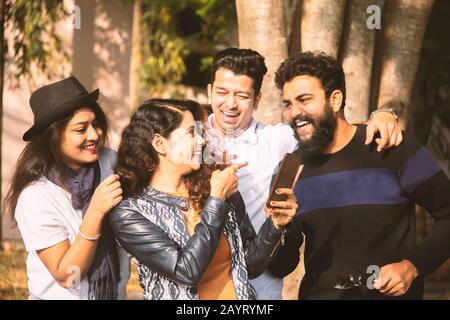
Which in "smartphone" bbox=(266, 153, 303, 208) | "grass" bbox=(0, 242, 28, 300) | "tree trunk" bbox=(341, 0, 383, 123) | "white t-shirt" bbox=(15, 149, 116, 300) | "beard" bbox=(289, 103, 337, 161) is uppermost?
"tree trunk" bbox=(341, 0, 383, 123)

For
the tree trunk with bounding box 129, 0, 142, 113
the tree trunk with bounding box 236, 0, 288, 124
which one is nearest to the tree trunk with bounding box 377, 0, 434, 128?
the tree trunk with bounding box 236, 0, 288, 124

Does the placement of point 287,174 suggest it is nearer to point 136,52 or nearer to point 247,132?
point 247,132

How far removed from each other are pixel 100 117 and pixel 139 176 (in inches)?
15.4

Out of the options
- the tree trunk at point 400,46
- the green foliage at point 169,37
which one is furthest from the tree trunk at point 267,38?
the green foliage at point 169,37

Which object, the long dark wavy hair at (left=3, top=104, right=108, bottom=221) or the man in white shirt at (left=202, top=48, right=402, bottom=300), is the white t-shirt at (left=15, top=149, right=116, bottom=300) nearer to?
the long dark wavy hair at (left=3, top=104, right=108, bottom=221)

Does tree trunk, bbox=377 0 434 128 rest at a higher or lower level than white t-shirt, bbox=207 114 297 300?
higher

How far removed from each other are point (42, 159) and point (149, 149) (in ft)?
1.54

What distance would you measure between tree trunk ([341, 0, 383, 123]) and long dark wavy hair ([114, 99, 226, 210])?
1.05m

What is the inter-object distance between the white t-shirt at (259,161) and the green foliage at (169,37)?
9.91ft

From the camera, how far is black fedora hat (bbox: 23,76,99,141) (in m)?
3.20

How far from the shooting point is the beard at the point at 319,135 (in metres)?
3.20

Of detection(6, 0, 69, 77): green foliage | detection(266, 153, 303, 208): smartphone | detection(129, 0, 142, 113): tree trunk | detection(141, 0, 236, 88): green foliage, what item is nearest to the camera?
detection(266, 153, 303, 208): smartphone

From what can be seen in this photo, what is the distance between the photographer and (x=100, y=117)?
3271mm

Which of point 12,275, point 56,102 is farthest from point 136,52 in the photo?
point 56,102
